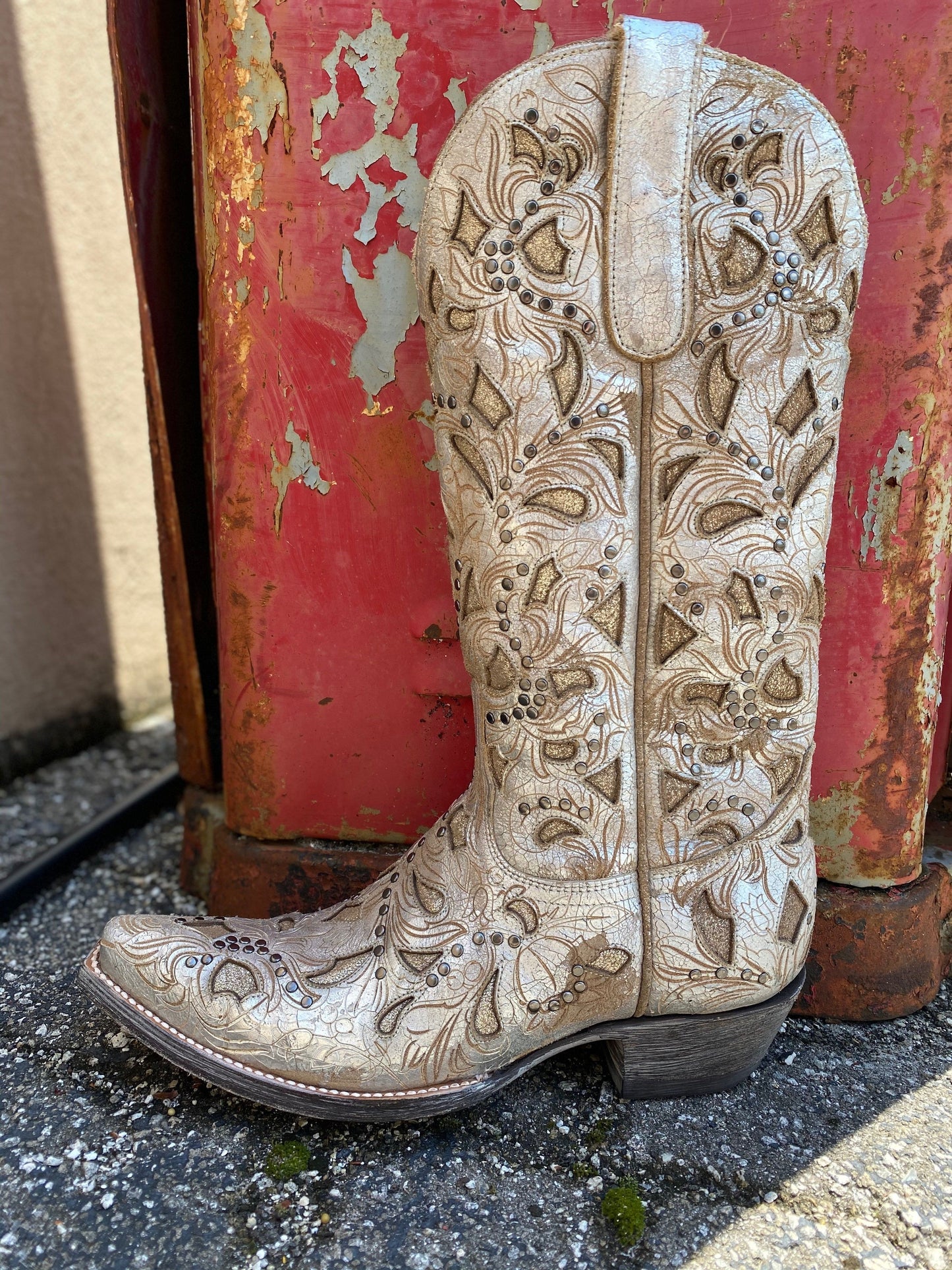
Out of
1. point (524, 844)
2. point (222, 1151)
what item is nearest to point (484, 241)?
point (524, 844)

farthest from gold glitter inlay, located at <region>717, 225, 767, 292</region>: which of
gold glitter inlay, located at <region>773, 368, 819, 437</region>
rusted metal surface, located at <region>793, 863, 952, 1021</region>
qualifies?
rusted metal surface, located at <region>793, 863, 952, 1021</region>

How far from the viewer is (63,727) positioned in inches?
85.0

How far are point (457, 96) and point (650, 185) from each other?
36cm

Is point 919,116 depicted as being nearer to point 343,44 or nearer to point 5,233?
point 343,44

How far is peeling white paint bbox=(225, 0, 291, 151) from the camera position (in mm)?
1067

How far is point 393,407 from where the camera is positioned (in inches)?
45.8

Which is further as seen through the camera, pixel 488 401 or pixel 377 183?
pixel 377 183

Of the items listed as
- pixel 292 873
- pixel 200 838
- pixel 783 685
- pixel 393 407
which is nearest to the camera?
pixel 783 685

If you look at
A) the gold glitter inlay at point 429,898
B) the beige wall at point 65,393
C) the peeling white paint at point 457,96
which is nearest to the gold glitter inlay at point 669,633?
the gold glitter inlay at point 429,898

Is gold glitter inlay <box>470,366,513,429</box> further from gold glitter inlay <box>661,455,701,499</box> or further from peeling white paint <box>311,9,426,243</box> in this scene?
peeling white paint <box>311,9,426,243</box>

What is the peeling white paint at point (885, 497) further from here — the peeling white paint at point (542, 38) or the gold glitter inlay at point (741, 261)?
the peeling white paint at point (542, 38)

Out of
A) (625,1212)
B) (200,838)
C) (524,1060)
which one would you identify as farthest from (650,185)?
(200,838)

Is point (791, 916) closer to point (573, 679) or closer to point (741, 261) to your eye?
point (573, 679)

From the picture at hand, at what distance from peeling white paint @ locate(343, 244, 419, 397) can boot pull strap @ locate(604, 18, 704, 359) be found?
0.35m
